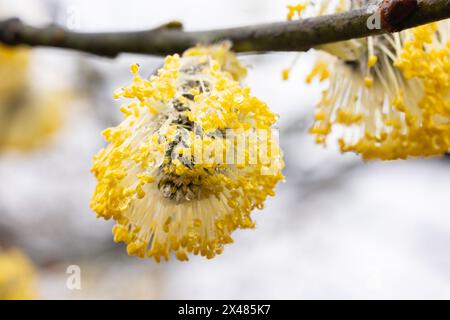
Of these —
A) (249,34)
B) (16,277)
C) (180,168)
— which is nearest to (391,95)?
(249,34)

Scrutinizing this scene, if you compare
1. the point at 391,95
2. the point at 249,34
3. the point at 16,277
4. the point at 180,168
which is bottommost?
the point at 16,277

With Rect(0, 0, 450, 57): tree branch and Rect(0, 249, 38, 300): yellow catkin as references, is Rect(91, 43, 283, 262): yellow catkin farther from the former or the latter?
Rect(0, 249, 38, 300): yellow catkin

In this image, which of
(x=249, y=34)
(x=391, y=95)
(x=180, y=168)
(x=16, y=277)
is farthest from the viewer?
(x=16, y=277)

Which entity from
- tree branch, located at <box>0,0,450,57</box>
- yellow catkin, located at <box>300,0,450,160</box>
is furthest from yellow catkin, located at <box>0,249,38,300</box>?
yellow catkin, located at <box>300,0,450,160</box>

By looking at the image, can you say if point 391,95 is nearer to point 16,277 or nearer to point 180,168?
point 180,168

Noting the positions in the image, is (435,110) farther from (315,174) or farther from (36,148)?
(36,148)
